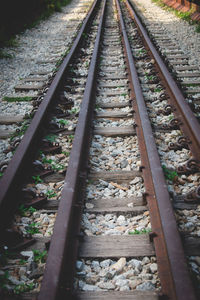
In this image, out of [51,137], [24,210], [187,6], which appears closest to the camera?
[24,210]

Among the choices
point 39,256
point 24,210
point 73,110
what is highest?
point 73,110

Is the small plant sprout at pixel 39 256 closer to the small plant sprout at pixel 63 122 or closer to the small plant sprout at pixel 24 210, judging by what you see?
the small plant sprout at pixel 24 210

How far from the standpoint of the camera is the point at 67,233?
6.07 ft

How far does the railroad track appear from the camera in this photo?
5.53 ft

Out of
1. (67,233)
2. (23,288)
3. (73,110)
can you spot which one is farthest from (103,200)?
(73,110)

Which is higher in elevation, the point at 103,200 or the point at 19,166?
the point at 19,166

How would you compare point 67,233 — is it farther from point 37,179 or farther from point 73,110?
point 73,110

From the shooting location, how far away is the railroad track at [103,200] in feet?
5.53

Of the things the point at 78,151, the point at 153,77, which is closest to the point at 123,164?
the point at 78,151

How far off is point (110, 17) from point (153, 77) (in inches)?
325

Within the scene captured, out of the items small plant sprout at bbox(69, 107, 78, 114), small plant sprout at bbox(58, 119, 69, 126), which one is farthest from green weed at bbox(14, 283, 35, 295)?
small plant sprout at bbox(69, 107, 78, 114)

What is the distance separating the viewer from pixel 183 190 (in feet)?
8.05

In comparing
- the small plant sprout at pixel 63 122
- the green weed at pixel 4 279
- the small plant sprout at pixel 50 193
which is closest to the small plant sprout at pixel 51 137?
the small plant sprout at pixel 63 122

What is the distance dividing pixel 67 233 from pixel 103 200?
590 mm
